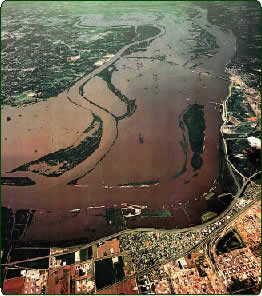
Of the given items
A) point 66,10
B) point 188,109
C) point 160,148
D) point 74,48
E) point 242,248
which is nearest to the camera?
point 242,248

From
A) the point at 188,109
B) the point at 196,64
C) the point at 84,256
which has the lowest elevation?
the point at 84,256

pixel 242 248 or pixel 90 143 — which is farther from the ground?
pixel 90 143

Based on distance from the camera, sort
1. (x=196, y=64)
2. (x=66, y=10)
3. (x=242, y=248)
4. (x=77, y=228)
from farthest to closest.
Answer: (x=66, y=10) → (x=196, y=64) → (x=77, y=228) → (x=242, y=248)

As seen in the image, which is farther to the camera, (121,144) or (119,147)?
(121,144)

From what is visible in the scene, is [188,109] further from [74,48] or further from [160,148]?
[74,48]

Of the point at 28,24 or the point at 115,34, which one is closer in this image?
the point at 115,34

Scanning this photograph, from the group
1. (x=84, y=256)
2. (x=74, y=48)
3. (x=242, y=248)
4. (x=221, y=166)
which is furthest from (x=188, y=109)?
(x=74, y=48)
